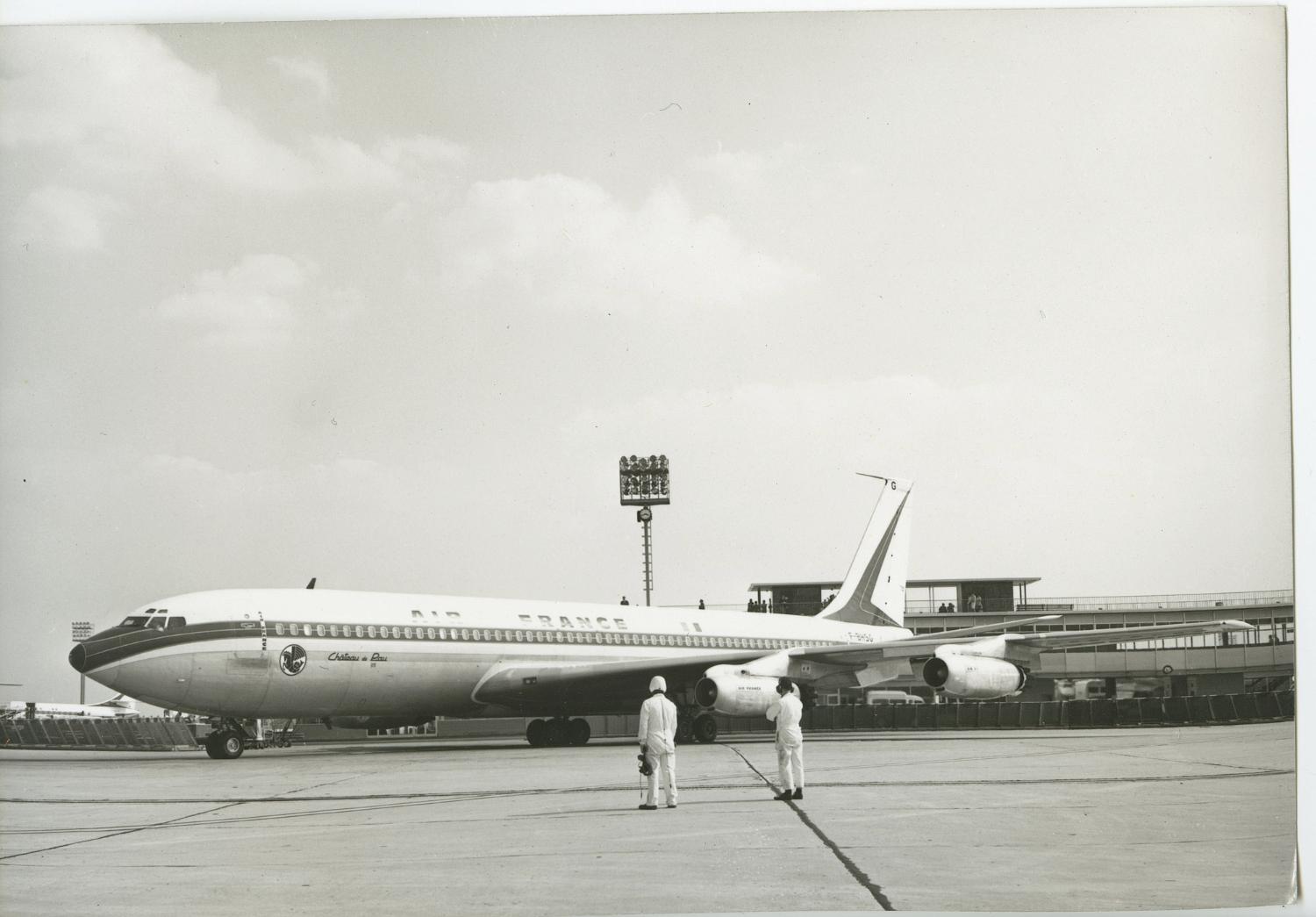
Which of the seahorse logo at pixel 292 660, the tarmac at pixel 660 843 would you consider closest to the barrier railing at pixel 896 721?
the seahorse logo at pixel 292 660

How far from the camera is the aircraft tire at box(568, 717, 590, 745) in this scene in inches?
1149

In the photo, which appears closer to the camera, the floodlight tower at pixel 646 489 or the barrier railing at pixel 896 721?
the barrier railing at pixel 896 721

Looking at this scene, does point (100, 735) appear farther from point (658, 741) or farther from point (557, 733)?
point (658, 741)

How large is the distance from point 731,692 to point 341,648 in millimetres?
7489

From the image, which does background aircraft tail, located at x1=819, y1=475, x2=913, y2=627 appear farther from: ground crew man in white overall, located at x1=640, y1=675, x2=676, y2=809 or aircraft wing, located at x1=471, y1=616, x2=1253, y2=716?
ground crew man in white overall, located at x1=640, y1=675, x2=676, y2=809

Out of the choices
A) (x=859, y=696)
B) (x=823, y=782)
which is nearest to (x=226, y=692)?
(x=823, y=782)

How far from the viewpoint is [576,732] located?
96.2 feet

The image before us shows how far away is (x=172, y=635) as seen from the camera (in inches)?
813

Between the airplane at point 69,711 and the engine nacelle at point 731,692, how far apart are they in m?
38.9

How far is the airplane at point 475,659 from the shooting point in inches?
822

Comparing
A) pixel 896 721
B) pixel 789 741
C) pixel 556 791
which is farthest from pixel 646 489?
pixel 789 741

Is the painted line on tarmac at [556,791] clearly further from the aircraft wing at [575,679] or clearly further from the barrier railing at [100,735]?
the barrier railing at [100,735]

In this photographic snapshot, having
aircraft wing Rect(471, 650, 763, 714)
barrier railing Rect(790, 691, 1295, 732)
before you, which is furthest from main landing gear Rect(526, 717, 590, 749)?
barrier railing Rect(790, 691, 1295, 732)

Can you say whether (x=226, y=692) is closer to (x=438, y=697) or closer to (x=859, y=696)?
(x=438, y=697)
